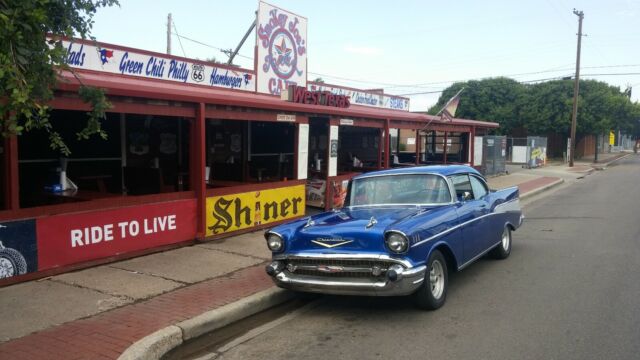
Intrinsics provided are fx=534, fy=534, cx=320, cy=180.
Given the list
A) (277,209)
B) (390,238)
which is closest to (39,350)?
(390,238)

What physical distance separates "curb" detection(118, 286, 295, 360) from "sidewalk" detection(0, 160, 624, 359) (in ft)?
0.22

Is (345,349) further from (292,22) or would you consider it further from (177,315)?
(292,22)

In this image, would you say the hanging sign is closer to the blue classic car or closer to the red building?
the red building

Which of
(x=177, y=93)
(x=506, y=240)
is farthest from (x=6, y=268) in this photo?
(x=506, y=240)

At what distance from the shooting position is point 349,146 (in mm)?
19672

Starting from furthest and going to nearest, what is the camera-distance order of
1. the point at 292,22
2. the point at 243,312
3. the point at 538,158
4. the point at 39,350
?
1. the point at 538,158
2. the point at 292,22
3. the point at 243,312
4. the point at 39,350

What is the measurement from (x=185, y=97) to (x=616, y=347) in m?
6.62

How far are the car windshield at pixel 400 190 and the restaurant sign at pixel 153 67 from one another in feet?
Result: 19.2

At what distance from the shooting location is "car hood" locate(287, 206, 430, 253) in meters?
5.34

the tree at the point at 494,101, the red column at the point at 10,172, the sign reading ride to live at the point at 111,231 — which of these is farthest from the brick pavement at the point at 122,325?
the tree at the point at 494,101

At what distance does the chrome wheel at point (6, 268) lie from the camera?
20.5 ft

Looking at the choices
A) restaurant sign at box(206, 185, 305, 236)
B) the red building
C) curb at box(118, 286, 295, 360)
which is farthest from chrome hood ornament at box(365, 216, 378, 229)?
restaurant sign at box(206, 185, 305, 236)

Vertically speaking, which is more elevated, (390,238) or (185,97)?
(185,97)

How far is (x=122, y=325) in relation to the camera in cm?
507
